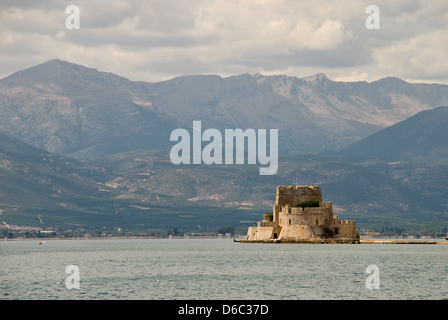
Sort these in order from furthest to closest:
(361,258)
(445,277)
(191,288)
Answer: (361,258), (445,277), (191,288)

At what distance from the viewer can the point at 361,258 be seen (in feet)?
535

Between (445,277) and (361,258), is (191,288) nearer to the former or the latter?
(445,277)

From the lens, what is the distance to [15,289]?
4370 inches

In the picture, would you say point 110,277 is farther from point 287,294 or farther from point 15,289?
point 287,294
